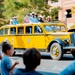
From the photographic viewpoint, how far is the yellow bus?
16.1m

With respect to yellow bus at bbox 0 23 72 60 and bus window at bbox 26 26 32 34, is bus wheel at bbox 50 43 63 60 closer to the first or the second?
yellow bus at bbox 0 23 72 60

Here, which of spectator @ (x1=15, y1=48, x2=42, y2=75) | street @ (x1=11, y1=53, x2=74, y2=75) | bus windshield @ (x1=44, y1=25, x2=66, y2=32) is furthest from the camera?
bus windshield @ (x1=44, y1=25, x2=66, y2=32)

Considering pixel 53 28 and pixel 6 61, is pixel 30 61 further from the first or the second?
pixel 53 28

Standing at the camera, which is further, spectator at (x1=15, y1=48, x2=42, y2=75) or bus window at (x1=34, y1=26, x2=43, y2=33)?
bus window at (x1=34, y1=26, x2=43, y2=33)

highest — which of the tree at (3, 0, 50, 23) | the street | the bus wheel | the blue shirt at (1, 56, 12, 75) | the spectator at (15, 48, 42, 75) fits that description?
the tree at (3, 0, 50, 23)

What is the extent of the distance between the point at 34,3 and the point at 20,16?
6.40 ft

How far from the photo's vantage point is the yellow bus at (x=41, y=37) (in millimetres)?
16109

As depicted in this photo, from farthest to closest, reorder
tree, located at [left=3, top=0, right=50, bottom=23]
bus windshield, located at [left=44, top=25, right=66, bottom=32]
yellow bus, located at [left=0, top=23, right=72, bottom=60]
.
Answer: tree, located at [left=3, top=0, right=50, bottom=23] → bus windshield, located at [left=44, top=25, right=66, bottom=32] → yellow bus, located at [left=0, top=23, right=72, bottom=60]

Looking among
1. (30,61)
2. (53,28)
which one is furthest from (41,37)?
(30,61)

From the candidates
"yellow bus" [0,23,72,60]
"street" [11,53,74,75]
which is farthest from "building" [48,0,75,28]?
"street" [11,53,74,75]

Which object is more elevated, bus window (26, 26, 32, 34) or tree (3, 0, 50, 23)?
tree (3, 0, 50, 23)

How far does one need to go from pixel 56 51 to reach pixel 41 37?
1.18m

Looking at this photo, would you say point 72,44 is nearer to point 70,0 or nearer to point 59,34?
point 59,34

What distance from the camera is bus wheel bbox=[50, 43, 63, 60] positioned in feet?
52.2
